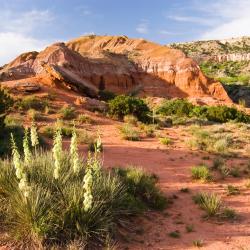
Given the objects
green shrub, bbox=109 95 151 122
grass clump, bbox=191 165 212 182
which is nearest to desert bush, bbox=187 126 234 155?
grass clump, bbox=191 165 212 182

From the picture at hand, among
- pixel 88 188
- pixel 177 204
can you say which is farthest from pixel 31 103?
pixel 88 188

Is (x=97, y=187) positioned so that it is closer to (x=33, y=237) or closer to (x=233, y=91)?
(x=33, y=237)

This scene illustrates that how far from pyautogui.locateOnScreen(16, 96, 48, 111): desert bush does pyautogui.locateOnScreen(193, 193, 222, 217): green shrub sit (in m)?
14.8

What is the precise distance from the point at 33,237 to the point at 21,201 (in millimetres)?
622

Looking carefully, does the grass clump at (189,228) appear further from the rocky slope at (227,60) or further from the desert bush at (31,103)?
the rocky slope at (227,60)

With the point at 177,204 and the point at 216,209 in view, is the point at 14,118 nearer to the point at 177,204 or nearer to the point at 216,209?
the point at 177,204

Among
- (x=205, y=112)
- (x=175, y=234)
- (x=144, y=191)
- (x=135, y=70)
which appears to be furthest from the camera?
(x=135, y=70)

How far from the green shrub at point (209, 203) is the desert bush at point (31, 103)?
14752 millimetres

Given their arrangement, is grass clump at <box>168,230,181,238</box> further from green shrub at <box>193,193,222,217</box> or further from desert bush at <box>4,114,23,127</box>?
desert bush at <box>4,114,23,127</box>

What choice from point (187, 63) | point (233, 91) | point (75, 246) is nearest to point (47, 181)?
point (75, 246)

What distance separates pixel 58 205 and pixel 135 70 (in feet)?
115

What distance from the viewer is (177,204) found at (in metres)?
9.41

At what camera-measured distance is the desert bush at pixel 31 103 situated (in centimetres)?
2216

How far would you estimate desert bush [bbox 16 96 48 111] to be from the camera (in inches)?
872
